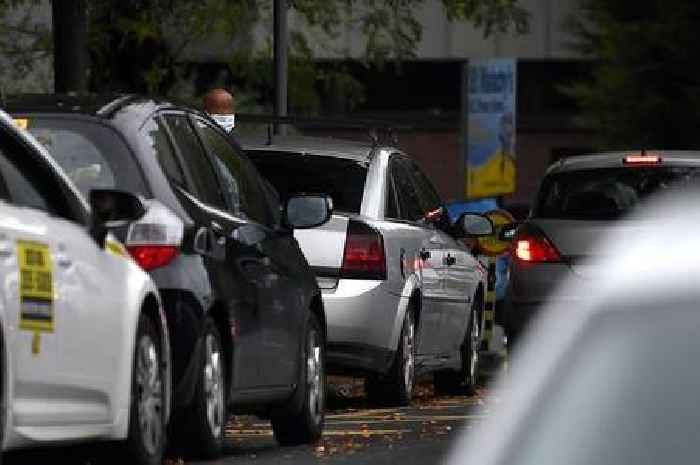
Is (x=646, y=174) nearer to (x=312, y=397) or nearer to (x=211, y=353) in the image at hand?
(x=312, y=397)

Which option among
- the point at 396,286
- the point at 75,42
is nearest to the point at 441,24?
the point at 75,42

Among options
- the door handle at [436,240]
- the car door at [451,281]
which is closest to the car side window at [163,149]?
the door handle at [436,240]

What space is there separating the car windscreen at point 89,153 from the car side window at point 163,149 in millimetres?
211

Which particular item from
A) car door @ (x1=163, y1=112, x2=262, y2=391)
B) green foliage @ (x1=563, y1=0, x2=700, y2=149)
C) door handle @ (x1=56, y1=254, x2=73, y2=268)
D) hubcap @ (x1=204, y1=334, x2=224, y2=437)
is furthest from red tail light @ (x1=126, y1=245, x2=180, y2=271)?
green foliage @ (x1=563, y1=0, x2=700, y2=149)

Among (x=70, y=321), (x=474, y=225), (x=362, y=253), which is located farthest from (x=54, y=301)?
(x=474, y=225)

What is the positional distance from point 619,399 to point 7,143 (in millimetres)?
5421

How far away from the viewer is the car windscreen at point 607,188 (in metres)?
16.2

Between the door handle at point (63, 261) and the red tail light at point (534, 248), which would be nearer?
the door handle at point (63, 261)

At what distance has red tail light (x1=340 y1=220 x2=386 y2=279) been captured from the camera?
14211 millimetres

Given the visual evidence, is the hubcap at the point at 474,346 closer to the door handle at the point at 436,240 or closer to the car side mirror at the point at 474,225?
the car side mirror at the point at 474,225

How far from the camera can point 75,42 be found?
1869 centimetres

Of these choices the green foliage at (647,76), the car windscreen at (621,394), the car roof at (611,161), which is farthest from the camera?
the green foliage at (647,76)

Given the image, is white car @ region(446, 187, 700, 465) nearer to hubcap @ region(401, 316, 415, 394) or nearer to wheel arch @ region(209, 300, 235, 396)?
wheel arch @ region(209, 300, 235, 396)

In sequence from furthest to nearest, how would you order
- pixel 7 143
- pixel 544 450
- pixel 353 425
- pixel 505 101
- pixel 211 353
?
pixel 505 101, pixel 353 425, pixel 211 353, pixel 7 143, pixel 544 450
